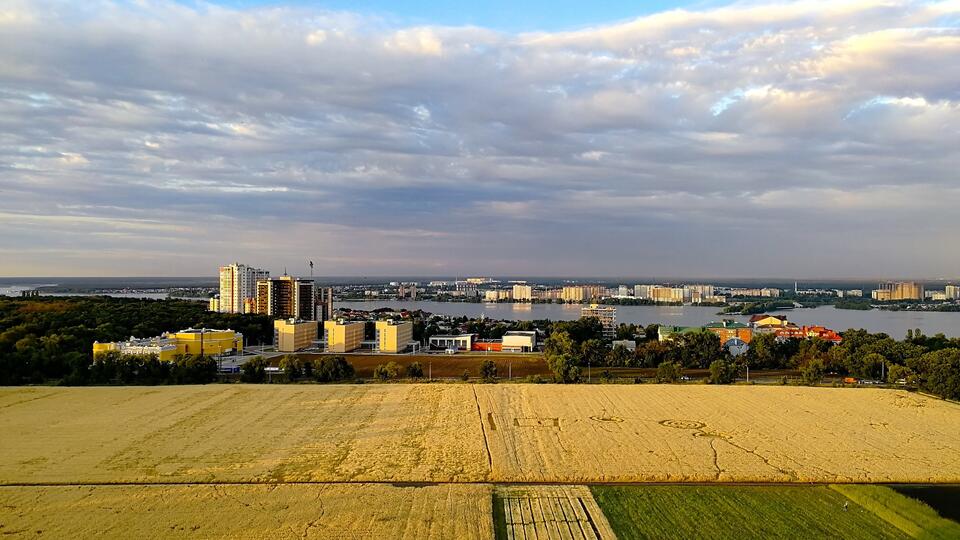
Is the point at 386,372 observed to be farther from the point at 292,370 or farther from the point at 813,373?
the point at 813,373

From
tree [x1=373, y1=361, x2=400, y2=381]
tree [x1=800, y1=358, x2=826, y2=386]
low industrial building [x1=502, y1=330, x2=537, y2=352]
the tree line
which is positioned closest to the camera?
the tree line

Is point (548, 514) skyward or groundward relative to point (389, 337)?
groundward

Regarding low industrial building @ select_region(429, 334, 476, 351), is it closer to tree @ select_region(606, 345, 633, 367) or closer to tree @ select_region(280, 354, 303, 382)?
tree @ select_region(606, 345, 633, 367)

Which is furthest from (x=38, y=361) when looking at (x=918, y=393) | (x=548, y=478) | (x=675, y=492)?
(x=918, y=393)

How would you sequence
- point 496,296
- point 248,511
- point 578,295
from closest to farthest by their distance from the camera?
point 248,511
point 578,295
point 496,296

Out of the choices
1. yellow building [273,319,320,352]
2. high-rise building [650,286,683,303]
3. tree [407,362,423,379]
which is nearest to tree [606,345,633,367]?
tree [407,362,423,379]

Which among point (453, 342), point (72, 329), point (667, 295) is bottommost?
point (453, 342)

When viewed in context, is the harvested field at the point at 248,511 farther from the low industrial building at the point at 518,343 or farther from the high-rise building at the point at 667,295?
the high-rise building at the point at 667,295

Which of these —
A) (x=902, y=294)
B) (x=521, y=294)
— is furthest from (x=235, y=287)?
(x=902, y=294)
